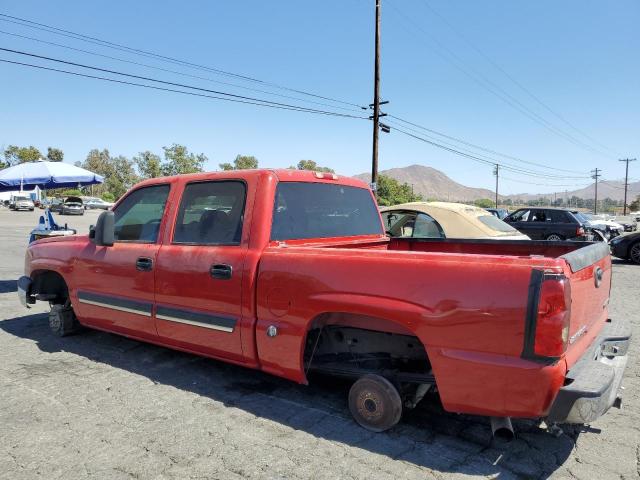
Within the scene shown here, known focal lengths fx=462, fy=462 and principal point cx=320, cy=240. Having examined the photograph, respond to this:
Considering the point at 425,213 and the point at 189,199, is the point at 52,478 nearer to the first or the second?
the point at 189,199

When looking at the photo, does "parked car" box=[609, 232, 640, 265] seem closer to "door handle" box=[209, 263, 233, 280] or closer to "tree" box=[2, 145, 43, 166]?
"door handle" box=[209, 263, 233, 280]

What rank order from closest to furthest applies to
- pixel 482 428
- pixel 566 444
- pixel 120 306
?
pixel 566 444 → pixel 482 428 → pixel 120 306

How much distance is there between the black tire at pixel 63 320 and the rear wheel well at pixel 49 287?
124mm

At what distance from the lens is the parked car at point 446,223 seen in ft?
27.1

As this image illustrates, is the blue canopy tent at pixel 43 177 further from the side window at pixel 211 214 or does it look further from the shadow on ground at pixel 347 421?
the side window at pixel 211 214

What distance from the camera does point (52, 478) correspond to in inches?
101

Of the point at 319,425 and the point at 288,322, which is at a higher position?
the point at 288,322

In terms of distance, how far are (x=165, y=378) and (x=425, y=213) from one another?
617 cm

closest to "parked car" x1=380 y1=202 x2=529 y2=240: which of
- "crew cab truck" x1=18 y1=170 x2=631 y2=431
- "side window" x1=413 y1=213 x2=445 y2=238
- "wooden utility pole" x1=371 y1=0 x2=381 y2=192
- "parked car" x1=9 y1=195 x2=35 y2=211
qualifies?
"side window" x1=413 y1=213 x2=445 y2=238

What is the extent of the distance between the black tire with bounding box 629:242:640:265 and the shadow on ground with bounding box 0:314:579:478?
41.3 feet

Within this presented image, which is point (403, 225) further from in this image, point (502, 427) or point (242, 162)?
point (242, 162)

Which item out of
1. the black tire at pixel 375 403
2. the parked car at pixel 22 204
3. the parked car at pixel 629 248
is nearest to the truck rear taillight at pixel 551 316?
the black tire at pixel 375 403

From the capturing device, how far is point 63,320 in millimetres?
5191

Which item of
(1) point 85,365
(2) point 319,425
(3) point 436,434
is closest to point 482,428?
(3) point 436,434
